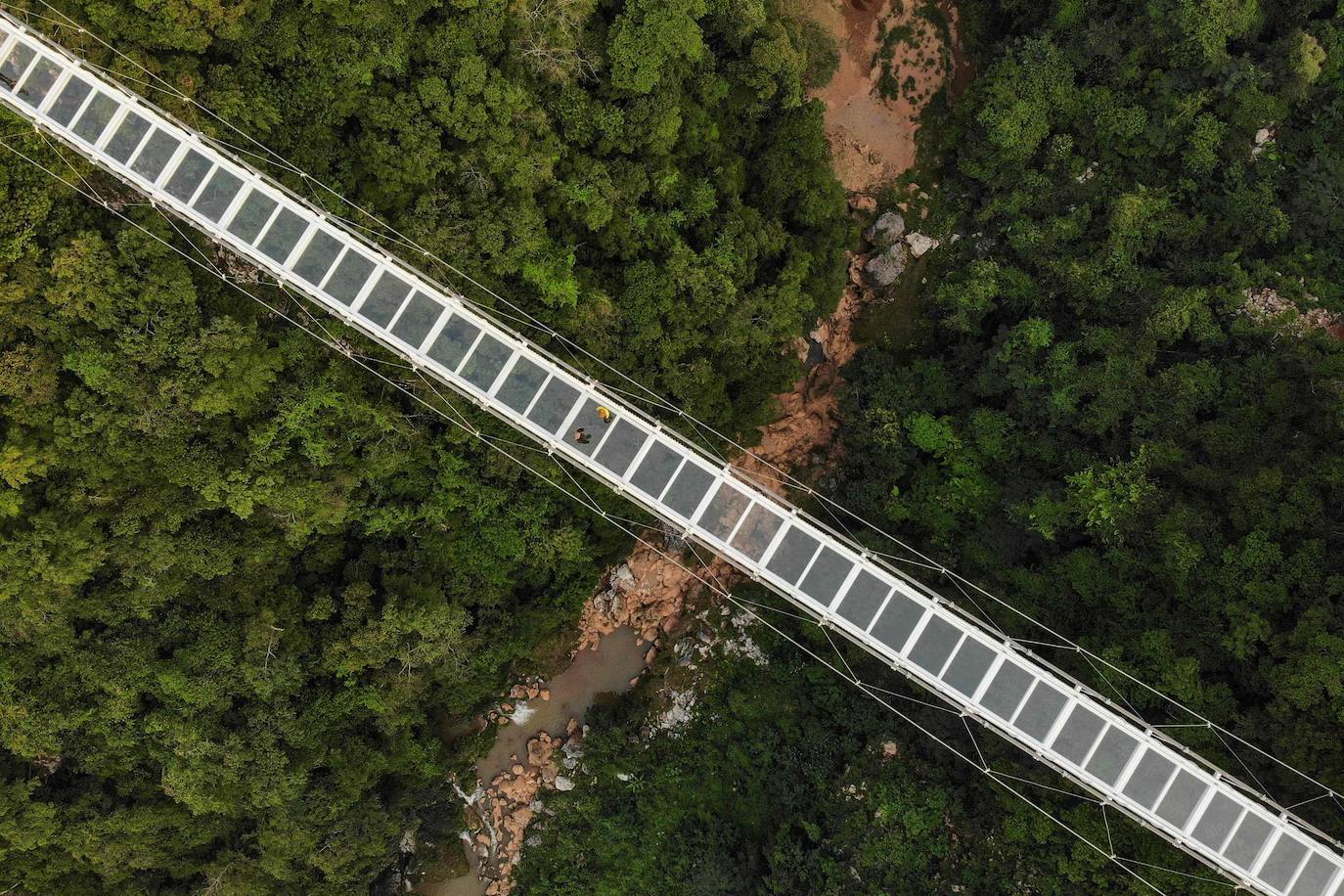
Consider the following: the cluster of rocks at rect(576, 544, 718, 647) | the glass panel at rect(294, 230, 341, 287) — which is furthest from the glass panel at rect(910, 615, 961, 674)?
the glass panel at rect(294, 230, 341, 287)

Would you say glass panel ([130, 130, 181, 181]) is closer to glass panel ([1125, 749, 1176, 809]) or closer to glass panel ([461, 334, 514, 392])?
glass panel ([461, 334, 514, 392])

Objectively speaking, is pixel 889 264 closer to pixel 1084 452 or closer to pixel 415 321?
pixel 1084 452


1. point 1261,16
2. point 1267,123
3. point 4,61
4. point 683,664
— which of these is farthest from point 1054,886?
point 4,61

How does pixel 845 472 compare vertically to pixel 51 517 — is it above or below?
above

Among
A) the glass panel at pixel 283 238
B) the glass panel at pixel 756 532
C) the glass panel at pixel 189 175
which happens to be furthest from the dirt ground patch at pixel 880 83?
the glass panel at pixel 189 175

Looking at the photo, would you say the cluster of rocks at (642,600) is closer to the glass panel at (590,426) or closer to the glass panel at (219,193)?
the glass panel at (590,426)

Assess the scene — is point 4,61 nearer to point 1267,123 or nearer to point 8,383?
point 8,383
